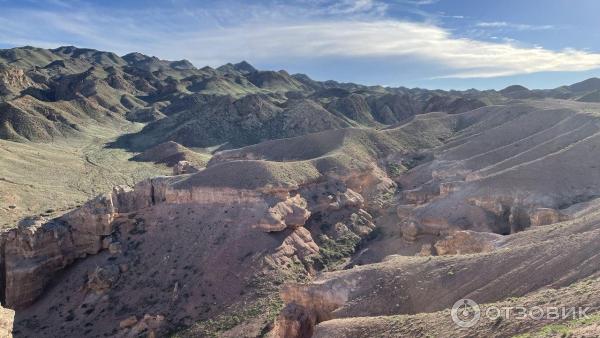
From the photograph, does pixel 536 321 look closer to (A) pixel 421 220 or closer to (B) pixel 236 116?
(A) pixel 421 220

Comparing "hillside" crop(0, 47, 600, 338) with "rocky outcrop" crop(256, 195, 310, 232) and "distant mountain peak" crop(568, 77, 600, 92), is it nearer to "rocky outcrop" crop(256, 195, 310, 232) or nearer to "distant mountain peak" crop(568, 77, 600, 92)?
"rocky outcrop" crop(256, 195, 310, 232)

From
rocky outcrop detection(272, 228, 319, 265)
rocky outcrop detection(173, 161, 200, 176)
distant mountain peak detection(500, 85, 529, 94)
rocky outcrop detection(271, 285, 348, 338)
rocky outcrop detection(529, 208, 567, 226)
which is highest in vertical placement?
distant mountain peak detection(500, 85, 529, 94)

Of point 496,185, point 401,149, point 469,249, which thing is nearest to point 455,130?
point 401,149

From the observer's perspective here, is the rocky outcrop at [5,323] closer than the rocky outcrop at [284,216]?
Yes

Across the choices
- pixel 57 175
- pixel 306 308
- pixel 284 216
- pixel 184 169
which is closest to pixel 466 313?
pixel 306 308

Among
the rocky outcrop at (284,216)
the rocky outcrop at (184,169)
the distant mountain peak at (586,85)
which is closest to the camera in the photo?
the rocky outcrop at (284,216)

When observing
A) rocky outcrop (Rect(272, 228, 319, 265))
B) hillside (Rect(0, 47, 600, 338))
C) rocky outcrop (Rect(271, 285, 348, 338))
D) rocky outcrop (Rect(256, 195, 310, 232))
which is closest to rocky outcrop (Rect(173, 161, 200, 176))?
hillside (Rect(0, 47, 600, 338))

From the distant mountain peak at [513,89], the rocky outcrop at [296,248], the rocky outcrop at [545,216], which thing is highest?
the distant mountain peak at [513,89]

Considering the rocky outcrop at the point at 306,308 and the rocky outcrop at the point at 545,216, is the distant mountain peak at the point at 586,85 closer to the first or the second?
the rocky outcrop at the point at 545,216

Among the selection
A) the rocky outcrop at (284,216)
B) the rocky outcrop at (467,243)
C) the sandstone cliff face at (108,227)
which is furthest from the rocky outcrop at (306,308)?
the rocky outcrop at (284,216)
